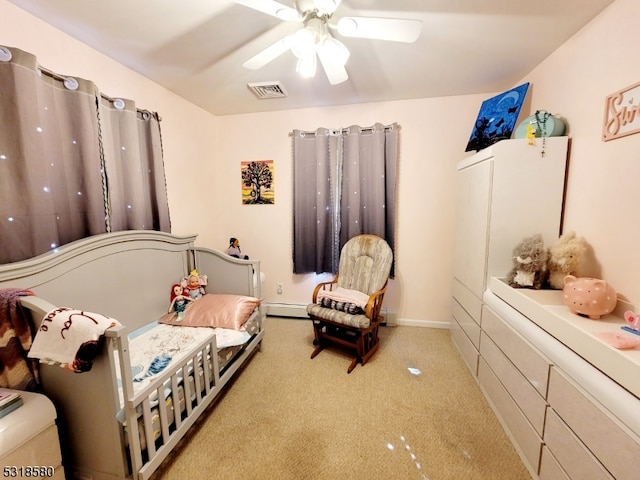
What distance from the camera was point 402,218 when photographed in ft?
9.41

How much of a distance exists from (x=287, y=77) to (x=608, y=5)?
1989mm

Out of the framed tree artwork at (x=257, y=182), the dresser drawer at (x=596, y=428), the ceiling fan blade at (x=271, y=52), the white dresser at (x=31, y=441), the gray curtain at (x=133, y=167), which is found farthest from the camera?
the framed tree artwork at (x=257, y=182)

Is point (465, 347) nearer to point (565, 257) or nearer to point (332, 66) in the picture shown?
point (565, 257)

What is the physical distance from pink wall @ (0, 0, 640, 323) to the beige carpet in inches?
39.6

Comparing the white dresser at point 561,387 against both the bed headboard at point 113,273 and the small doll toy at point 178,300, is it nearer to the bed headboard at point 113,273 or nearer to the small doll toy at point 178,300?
the small doll toy at point 178,300

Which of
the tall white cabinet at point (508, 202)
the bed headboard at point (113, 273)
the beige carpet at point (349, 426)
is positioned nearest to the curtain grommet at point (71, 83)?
the bed headboard at point (113, 273)

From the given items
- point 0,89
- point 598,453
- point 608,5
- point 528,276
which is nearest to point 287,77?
point 0,89

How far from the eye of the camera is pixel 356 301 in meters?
2.28

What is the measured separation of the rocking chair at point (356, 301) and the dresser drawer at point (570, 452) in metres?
1.16

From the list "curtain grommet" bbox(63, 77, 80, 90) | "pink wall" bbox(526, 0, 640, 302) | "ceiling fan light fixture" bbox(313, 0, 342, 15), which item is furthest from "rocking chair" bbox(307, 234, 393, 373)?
"curtain grommet" bbox(63, 77, 80, 90)

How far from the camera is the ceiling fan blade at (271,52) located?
1.34 meters

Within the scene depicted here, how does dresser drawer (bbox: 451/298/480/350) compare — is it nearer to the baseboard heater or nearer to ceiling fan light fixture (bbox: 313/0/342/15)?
the baseboard heater

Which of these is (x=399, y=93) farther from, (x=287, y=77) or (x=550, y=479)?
(x=550, y=479)

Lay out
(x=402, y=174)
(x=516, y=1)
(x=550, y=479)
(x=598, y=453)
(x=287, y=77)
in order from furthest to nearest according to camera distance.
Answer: (x=402, y=174) < (x=287, y=77) < (x=516, y=1) < (x=550, y=479) < (x=598, y=453)
